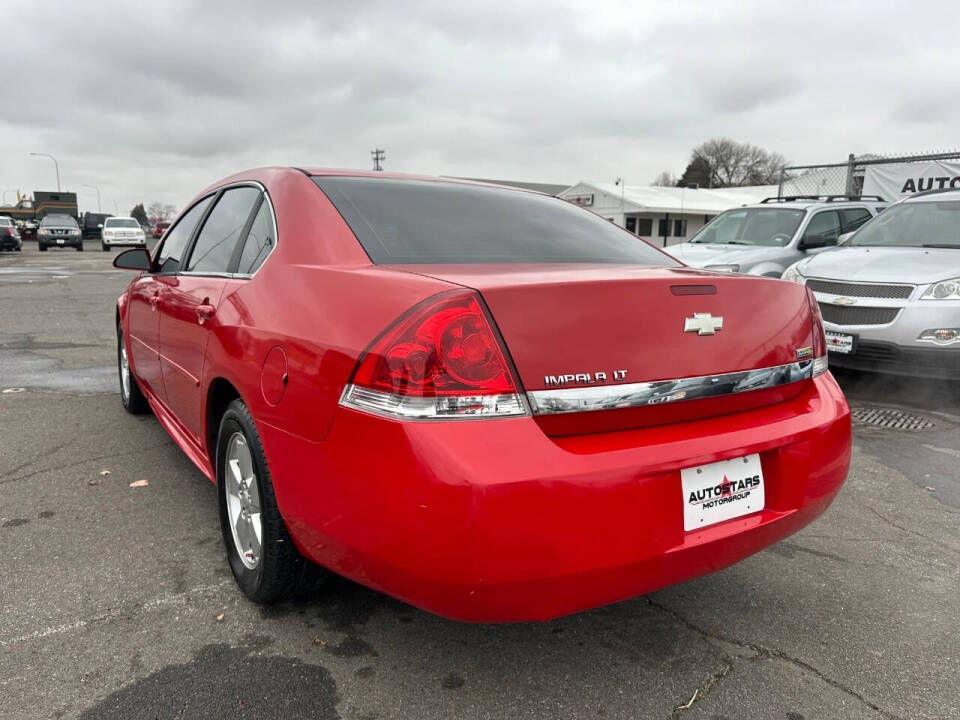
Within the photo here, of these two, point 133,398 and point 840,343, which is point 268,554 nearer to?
point 133,398

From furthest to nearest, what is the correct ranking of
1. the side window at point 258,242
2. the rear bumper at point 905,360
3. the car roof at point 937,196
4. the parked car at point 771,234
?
the parked car at point 771,234 < the car roof at point 937,196 < the rear bumper at point 905,360 < the side window at point 258,242

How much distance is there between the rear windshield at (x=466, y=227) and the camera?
2.34 m

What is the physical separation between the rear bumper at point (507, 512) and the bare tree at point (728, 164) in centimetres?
8220

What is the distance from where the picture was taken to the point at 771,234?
870 cm

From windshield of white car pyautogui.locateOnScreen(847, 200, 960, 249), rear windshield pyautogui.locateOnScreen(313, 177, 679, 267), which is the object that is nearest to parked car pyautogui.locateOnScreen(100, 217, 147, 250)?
windshield of white car pyautogui.locateOnScreen(847, 200, 960, 249)

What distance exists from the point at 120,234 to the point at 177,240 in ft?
109

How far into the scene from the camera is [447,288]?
177 centimetres

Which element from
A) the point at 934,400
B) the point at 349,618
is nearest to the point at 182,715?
the point at 349,618

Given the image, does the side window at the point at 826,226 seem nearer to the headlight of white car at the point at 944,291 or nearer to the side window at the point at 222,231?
the headlight of white car at the point at 944,291

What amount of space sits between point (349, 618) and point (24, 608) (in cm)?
111

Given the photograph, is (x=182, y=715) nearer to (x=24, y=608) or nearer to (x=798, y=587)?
(x=24, y=608)

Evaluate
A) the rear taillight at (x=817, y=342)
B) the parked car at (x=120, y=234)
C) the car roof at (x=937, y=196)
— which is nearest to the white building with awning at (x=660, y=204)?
the parked car at (x=120, y=234)

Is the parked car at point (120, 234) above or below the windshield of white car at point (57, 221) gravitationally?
below

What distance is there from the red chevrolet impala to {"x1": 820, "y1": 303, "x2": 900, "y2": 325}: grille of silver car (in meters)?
3.60
